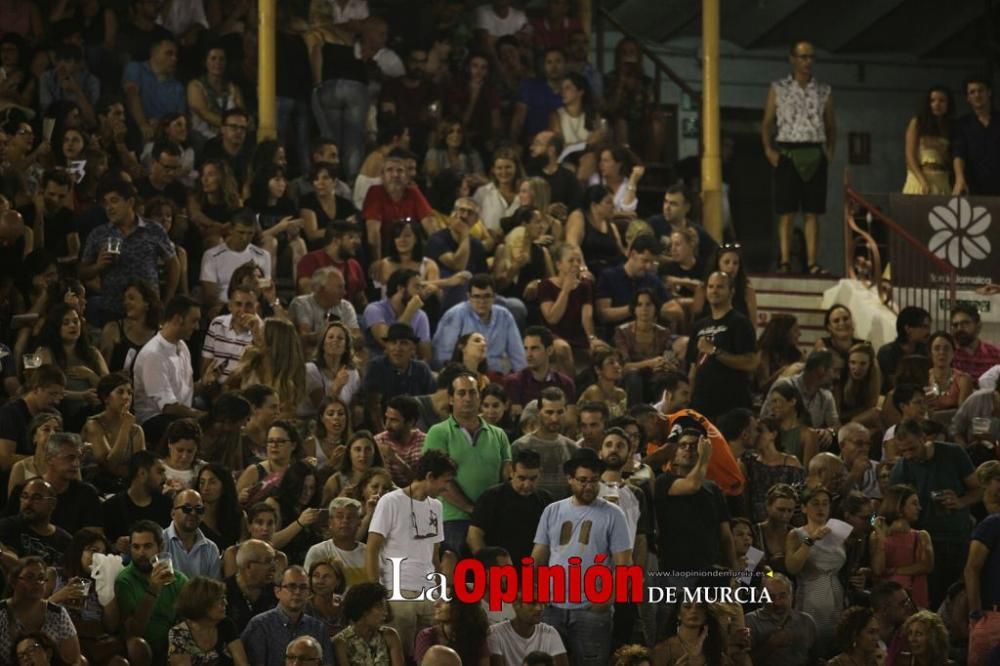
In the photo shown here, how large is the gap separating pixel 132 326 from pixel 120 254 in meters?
0.69

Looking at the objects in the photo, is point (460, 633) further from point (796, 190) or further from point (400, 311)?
point (796, 190)

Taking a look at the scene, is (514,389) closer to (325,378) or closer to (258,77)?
(325,378)

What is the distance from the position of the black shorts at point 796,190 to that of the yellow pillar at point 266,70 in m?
4.11

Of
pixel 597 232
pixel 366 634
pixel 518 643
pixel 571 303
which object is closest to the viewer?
pixel 366 634

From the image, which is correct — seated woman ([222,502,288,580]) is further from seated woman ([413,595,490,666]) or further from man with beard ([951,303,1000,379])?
man with beard ([951,303,1000,379])

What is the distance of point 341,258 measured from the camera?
1520 centimetres

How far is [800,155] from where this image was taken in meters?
17.9

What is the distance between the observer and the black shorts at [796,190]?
702 inches

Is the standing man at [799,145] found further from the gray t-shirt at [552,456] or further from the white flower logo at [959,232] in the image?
the gray t-shirt at [552,456]

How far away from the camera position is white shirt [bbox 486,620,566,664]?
11.6m

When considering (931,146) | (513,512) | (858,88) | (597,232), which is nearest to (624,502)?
(513,512)

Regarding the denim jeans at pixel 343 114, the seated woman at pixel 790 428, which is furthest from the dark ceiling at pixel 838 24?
the seated woman at pixel 790 428

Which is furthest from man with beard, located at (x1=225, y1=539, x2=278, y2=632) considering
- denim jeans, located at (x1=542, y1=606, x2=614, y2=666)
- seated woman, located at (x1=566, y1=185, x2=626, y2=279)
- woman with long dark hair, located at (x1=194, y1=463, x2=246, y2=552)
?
seated woman, located at (x1=566, y1=185, x2=626, y2=279)

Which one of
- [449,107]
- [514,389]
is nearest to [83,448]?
[514,389]
